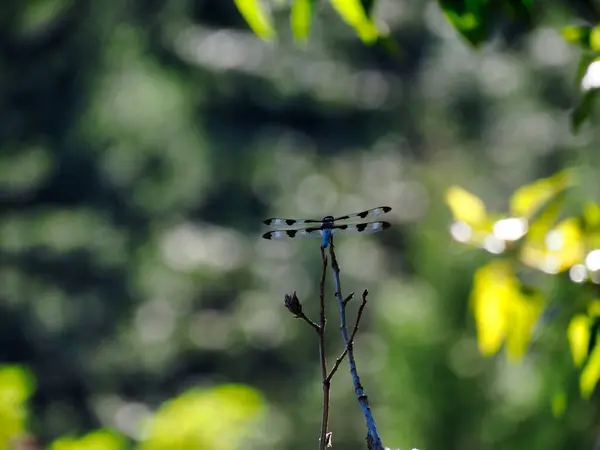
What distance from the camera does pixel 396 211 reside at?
18.2 ft

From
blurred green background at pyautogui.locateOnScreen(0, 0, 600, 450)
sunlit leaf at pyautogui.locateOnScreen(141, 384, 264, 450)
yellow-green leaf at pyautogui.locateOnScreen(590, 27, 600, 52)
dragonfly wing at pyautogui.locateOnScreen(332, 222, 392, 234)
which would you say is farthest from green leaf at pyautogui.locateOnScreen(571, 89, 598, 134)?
blurred green background at pyautogui.locateOnScreen(0, 0, 600, 450)

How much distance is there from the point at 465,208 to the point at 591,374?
0.17m

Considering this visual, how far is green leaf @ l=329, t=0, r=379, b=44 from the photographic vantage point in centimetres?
42

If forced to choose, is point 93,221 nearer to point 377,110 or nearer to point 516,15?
point 377,110

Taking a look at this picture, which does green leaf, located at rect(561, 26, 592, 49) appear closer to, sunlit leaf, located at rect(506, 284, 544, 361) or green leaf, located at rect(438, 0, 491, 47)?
green leaf, located at rect(438, 0, 491, 47)

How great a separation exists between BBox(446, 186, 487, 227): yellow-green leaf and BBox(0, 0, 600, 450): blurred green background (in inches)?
143

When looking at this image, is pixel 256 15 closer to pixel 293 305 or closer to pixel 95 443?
pixel 293 305

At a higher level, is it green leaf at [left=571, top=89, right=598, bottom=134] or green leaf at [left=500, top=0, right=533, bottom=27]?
green leaf at [left=500, top=0, right=533, bottom=27]

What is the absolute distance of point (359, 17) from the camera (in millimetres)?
426

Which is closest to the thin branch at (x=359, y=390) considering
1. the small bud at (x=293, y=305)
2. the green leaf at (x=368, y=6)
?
the small bud at (x=293, y=305)

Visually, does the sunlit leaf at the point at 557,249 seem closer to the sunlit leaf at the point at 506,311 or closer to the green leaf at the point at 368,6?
the sunlit leaf at the point at 506,311

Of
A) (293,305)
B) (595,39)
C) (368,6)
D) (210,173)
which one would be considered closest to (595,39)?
(595,39)

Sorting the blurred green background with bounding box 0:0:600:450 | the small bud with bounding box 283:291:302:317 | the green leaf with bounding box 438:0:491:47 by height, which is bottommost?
the small bud with bounding box 283:291:302:317

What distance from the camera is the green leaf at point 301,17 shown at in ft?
1.40
